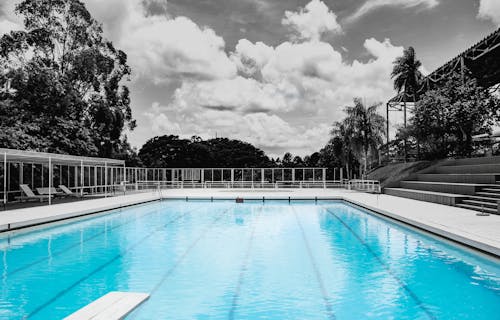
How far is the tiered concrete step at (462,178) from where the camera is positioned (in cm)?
1232

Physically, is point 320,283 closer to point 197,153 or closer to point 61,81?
point 61,81

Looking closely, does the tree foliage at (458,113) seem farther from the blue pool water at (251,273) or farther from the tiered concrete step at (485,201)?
the blue pool water at (251,273)

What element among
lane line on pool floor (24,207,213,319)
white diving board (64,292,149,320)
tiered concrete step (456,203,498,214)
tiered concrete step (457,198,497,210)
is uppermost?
tiered concrete step (457,198,497,210)

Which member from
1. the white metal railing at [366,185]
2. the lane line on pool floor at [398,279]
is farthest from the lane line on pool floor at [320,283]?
the white metal railing at [366,185]

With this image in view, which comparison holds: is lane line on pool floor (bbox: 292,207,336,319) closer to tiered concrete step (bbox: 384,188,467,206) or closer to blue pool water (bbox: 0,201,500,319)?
blue pool water (bbox: 0,201,500,319)

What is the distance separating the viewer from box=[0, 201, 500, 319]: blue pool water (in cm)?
434

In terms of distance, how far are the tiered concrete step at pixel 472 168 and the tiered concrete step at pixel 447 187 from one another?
42.4 inches

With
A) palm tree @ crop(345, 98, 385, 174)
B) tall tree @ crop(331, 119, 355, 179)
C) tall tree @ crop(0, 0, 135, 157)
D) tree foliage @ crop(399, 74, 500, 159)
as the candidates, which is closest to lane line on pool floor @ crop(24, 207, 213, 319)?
tall tree @ crop(0, 0, 135, 157)

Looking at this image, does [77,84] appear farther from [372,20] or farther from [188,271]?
[188,271]

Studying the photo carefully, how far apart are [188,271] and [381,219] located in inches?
278

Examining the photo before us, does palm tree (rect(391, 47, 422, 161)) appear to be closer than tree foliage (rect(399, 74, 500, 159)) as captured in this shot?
No

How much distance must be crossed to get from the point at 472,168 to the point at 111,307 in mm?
14148

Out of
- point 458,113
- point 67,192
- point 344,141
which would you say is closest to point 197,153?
point 344,141

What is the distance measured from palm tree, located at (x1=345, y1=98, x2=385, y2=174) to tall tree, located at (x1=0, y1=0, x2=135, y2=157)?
611 inches
